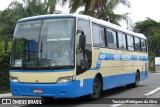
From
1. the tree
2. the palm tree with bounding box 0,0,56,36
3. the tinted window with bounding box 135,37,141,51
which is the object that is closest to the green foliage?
the tree

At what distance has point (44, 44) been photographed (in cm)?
1252

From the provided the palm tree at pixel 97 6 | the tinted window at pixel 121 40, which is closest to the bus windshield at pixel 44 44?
the tinted window at pixel 121 40

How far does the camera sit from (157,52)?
272ft

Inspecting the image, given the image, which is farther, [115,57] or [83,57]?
[115,57]

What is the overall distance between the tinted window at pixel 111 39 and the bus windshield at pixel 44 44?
138 inches

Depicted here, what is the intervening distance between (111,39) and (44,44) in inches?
180

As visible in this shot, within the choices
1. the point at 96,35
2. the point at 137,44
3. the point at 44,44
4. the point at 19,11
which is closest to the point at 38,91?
the point at 44,44

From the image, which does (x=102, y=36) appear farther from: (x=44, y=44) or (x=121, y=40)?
(x=44, y=44)

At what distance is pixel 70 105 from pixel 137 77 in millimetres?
9104

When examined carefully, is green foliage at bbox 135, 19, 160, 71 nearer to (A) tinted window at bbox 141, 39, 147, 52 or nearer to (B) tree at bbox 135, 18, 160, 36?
(B) tree at bbox 135, 18, 160, 36

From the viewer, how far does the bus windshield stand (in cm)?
1234

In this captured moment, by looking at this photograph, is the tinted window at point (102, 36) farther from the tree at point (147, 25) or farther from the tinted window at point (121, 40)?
the tree at point (147, 25)

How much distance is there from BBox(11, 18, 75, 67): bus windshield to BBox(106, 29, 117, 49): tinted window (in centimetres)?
351

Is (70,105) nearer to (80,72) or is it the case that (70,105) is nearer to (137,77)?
(80,72)
